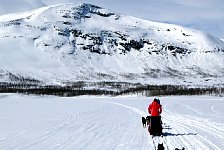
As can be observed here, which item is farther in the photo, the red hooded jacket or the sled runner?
the red hooded jacket

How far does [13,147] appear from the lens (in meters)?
16.0

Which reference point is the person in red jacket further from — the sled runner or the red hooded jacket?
the sled runner

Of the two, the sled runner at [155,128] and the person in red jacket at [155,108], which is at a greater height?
the person in red jacket at [155,108]

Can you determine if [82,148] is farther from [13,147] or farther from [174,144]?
[174,144]

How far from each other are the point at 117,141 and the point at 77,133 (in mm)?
3535

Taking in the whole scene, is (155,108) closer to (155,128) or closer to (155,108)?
(155,108)

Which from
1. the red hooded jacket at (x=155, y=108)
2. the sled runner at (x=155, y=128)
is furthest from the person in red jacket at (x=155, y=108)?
the sled runner at (x=155, y=128)

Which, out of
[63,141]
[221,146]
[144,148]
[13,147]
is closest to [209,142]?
[221,146]

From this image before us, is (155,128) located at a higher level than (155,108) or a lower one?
lower

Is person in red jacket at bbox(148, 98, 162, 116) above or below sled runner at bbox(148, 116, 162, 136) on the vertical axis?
above

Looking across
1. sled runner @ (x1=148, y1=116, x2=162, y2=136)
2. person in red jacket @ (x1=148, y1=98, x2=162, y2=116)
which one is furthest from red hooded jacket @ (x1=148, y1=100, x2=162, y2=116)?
sled runner @ (x1=148, y1=116, x2=162, y2=136)

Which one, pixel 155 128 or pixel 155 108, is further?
pixel 155 108

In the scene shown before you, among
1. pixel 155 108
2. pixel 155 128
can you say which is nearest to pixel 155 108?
pixel 155 108

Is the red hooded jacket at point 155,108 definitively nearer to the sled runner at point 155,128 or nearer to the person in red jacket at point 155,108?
the person in red jacket at point 155,108
